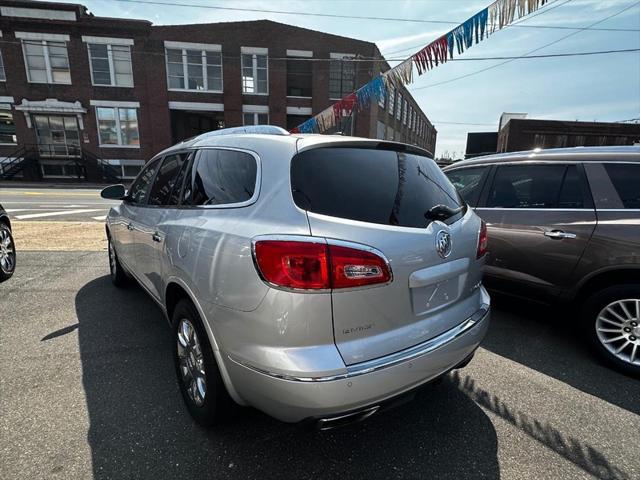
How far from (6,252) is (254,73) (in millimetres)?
25357

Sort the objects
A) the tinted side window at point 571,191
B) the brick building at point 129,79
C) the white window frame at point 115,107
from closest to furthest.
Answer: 1. the tinted side window at point 571,191
2. the brick building at point 129,79
3. the white window frame at point 115,107

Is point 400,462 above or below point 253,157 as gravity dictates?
below

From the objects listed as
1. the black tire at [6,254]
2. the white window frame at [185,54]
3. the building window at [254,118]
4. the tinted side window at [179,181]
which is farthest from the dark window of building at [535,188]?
the white window frame at [185,54]

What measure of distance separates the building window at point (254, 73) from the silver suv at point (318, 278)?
27199 millimetres

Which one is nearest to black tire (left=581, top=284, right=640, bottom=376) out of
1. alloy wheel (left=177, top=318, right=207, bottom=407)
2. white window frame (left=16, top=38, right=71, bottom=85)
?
alloy wheel (left=177, top=318, right=207, bottom=407)

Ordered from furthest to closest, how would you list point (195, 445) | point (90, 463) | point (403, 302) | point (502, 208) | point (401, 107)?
1. point (401, 107)
2. point (502, 208)
3. point (195, 445)
4. point (90, 463)
5. point (403, 302)

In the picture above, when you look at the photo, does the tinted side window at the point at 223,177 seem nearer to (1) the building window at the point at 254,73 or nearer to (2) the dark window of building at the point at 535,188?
(2) the dark window of building at the point at 535,188

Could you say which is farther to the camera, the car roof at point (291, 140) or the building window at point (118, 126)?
the building window at point (118, 126)

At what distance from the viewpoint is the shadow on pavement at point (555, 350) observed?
109 inches

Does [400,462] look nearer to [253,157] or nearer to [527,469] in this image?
[527,469]

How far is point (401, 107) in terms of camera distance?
39750 mm

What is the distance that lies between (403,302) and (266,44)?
28844 mm

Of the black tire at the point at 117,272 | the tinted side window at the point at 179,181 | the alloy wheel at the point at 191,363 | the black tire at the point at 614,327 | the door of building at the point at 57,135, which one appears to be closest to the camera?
the alloy wheel at the point at 191,363

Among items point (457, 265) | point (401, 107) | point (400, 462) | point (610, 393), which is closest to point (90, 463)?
point (400, 462)
